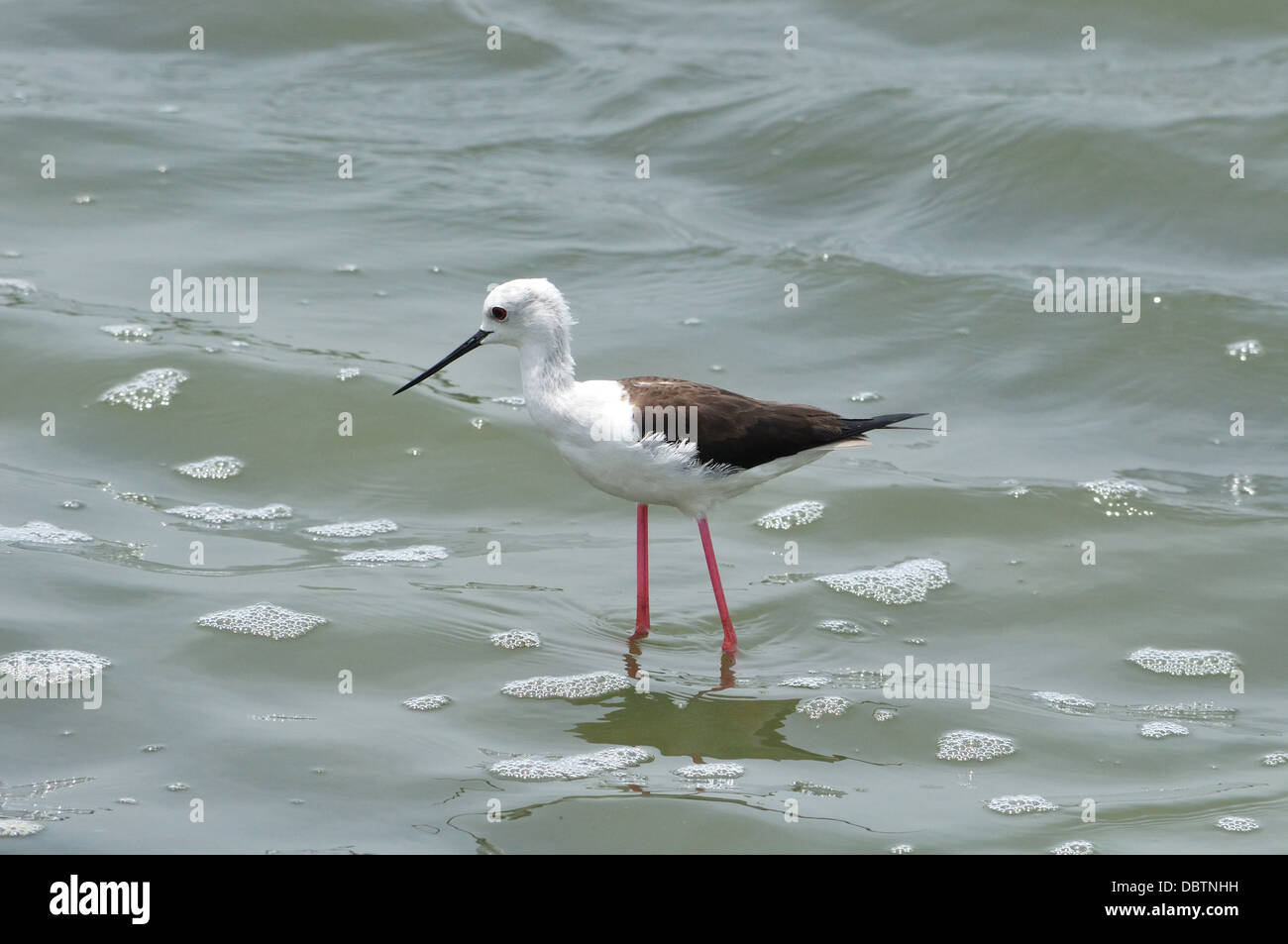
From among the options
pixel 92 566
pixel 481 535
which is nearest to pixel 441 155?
pixel 481 535

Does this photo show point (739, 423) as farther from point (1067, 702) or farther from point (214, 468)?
point (214, 468)

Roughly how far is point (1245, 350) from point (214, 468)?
6.33 m

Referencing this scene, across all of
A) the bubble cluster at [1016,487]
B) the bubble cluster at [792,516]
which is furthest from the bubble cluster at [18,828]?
the bubble cluster at [1016,487]

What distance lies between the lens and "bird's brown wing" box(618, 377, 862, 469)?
6.50 m

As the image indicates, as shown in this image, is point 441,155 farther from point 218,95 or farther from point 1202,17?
point 1202,17

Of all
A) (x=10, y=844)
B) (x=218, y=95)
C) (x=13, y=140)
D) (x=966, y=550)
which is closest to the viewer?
(x=10, y=844)

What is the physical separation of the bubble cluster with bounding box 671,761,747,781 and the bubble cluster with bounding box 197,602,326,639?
1816 millimetres

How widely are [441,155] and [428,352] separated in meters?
3.79

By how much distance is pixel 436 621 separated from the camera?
6.61m

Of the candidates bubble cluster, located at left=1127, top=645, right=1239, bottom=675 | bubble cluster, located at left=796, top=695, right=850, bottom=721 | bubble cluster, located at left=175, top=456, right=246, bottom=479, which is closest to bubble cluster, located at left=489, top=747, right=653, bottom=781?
bubble cluster, located at left=796, top=695, right=850, bottom=721

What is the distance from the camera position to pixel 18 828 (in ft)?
15.8

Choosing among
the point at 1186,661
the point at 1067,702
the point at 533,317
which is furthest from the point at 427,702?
the point at 1186,661

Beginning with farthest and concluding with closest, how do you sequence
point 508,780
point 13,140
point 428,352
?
point 13,140
point 428,352
point 508,780

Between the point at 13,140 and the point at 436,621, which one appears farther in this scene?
the point at 13,140
